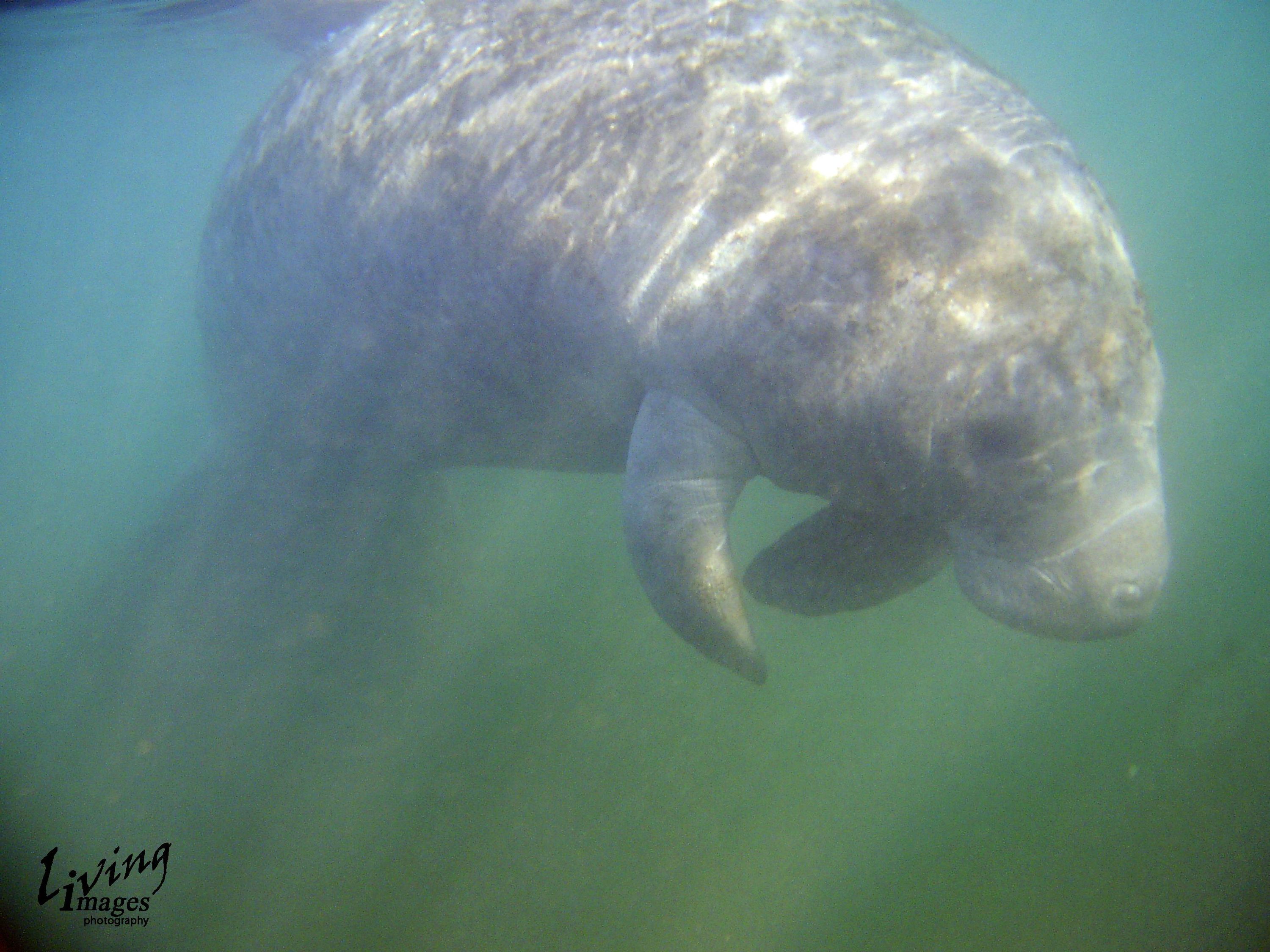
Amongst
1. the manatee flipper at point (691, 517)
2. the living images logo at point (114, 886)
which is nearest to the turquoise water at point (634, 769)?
the living images logo at point (114, 886)

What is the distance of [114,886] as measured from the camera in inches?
204

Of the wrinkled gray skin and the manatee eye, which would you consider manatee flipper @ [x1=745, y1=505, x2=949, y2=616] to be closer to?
the wrinkled gray skin

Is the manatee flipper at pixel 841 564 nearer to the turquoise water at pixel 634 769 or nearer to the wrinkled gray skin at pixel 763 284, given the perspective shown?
the wrinkled gray skin at pixel 763 284

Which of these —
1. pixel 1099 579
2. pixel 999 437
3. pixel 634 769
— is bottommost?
pixel 634 769

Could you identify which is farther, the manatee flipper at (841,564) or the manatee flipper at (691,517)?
the manatee flipper at (841,564)

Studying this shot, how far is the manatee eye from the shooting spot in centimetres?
242

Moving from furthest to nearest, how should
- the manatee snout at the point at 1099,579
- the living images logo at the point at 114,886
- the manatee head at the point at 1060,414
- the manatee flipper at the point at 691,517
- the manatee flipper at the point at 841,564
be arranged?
the living images logo at the point at 114,886 < the manatee flipper at the point at 841,564 < the manatee flipper at the point at 691,517 < the manatee snout at the point at 1099,579 < the manatee head at the point at 1060,414

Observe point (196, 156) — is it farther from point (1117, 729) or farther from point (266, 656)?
point (1117, 729)

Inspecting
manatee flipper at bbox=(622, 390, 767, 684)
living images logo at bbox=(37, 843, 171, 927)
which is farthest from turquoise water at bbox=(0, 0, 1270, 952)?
manatee flipper at bbox=(622, 390, 767, 684)

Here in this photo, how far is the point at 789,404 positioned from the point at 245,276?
4.20m

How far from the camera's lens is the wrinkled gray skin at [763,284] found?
2.45 metres

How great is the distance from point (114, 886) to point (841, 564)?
5.66 metres

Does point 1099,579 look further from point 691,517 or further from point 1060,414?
point 691,517

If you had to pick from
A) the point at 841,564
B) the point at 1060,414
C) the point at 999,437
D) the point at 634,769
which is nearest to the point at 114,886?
the point at 634,769
